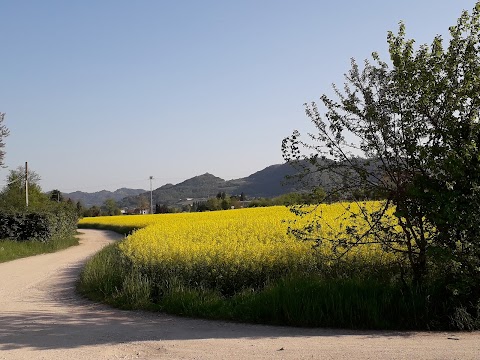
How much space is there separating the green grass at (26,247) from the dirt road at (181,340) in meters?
13.6

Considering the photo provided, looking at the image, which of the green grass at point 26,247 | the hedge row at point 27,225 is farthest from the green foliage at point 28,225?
the green grass at point 26,247

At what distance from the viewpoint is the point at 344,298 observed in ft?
28.1

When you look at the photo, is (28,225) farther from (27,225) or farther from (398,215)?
(398,215)

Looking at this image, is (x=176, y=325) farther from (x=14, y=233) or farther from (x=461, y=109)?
(x=14, y=233)

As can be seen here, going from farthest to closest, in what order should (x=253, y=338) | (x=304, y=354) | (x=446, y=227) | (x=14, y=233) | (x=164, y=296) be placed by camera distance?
(x=14, y=233)
(x=164, y=296)
(x=446, y=227)
(x=253, y=338)
(x=304, y=354)

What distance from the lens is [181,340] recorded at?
7.56 m

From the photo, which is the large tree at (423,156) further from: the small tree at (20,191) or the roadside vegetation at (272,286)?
the small tree at (20,191)

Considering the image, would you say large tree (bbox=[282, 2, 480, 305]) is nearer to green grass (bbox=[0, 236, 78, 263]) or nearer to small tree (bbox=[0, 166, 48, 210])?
green grass (bbox=[0, 236, 78, 263])

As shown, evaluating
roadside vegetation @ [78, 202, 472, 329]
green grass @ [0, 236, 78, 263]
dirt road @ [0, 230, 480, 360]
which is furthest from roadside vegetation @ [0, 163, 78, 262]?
dirt road @ [0, 230, 480, 360]

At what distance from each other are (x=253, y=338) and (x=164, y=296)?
11.1ft

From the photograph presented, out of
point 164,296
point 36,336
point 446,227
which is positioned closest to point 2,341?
point 36,336

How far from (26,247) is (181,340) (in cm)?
2154

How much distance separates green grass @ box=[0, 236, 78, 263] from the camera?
23072mm

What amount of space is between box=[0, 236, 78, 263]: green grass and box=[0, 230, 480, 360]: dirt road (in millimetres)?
13629
